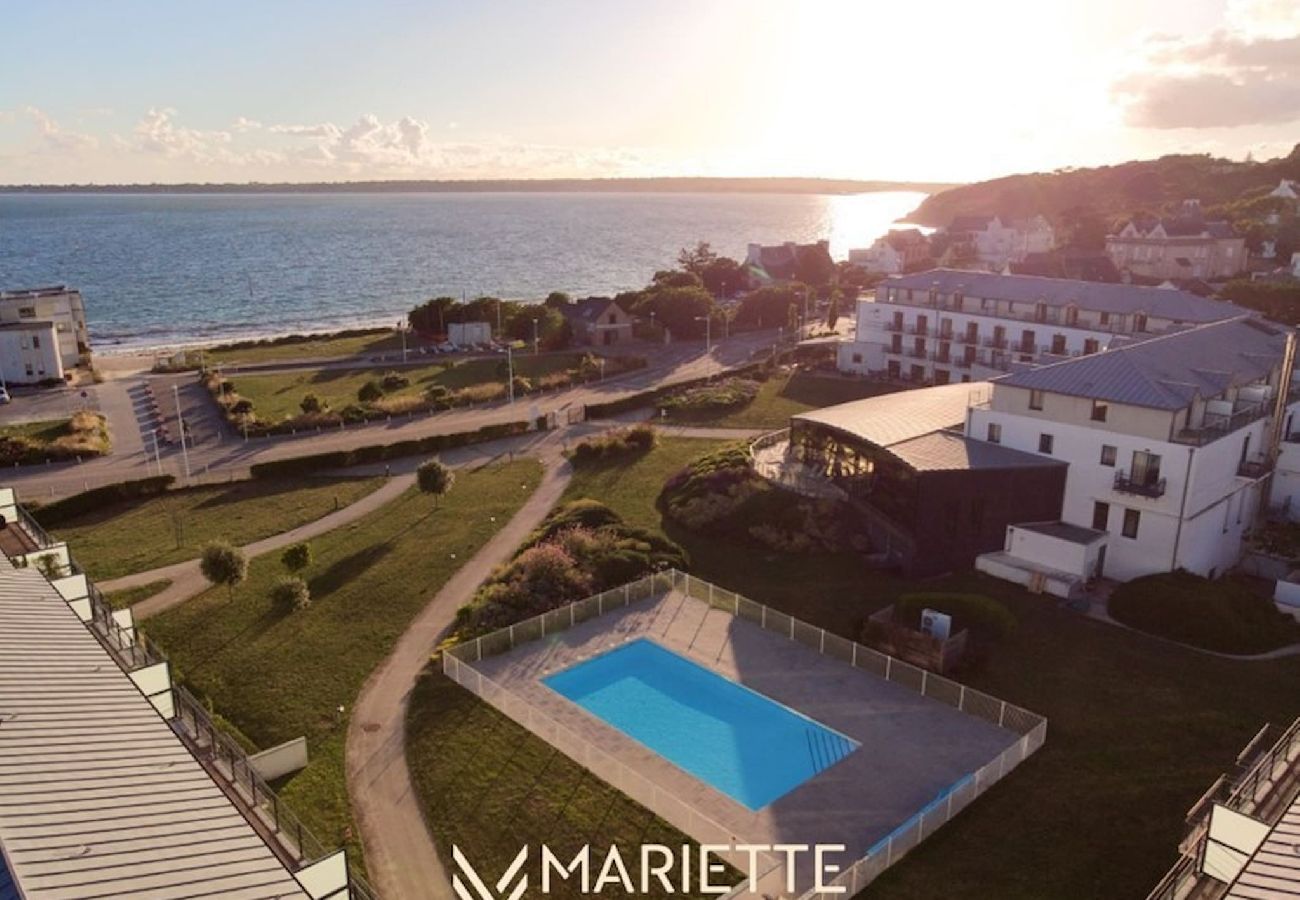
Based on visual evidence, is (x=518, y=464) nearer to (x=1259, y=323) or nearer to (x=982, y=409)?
(x=982, y=409)

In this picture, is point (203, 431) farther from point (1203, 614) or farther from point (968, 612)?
point (1203, 614)

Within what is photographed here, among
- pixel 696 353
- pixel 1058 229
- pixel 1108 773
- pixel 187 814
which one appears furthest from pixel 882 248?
pixel 187 814

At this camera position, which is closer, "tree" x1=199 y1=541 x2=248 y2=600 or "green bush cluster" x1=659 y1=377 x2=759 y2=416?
"tree" x1=199 y1=541 x2=248 y2=600

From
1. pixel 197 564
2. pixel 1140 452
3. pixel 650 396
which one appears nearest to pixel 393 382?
pixel 650 396

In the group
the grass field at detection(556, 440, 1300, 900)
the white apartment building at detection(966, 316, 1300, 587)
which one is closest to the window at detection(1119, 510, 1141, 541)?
the white apartment building at detection(966, 316, 1300, 587)

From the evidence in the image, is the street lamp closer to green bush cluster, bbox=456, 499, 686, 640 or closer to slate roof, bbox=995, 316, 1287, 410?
slate roof, bbox=995, 316, 1287, 410

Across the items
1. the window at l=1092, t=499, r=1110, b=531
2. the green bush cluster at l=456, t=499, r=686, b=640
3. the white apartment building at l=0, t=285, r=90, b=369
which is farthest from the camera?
the white apartment building at l=0, t=285, r=90, b=369

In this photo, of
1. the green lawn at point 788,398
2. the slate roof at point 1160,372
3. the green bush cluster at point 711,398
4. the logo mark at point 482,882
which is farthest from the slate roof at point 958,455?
the green bush cluster at point 711,398
